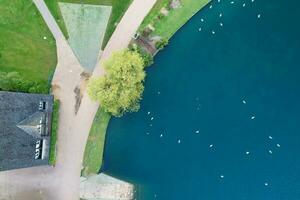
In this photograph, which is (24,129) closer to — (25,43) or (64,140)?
(64,140)

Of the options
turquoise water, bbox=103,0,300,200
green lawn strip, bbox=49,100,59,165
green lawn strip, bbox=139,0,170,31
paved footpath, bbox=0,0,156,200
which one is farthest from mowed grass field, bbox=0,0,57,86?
green lawn strip, bbox=139,0,170,31

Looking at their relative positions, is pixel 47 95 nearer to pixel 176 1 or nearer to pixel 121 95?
pixel 121 95

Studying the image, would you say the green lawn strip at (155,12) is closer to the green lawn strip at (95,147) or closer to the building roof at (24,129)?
the green lawn strip at (95,147)

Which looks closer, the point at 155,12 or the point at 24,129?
the point at 24,129

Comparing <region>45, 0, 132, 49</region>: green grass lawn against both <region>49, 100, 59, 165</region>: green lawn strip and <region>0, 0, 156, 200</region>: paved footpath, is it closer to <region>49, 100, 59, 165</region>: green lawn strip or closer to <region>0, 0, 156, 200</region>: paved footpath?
<region>0, 0, 156, 200</region>: paved footpath

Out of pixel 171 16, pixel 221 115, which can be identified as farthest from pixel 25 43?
pixel 221 115

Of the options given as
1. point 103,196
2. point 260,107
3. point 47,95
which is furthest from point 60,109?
point 260,107

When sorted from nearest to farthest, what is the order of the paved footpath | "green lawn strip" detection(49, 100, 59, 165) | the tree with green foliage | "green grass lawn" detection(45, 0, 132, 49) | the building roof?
the building roof
the tree with green foliage
"green grass lawn" detection(45, 0, 132, 49)
the paved footpath
"green lawn strip" detection(49, 100, 59, 165)

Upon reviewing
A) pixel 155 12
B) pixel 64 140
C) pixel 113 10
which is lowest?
pixel 64 140
